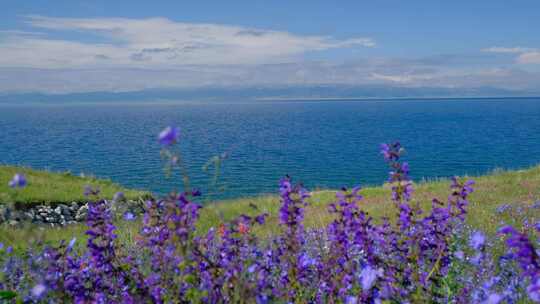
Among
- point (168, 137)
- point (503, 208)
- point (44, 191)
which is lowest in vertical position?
point (44, 191)

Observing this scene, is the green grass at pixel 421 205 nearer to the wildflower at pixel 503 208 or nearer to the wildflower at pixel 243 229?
the wildflower at pixel 503 208

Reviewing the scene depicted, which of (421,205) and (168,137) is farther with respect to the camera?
(421,205)

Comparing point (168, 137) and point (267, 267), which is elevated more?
point (168, 137)

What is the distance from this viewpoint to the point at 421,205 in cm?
1788

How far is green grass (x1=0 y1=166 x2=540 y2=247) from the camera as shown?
41.6 feet

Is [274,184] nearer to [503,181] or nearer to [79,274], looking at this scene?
[503,181]

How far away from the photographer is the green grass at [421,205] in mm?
12672

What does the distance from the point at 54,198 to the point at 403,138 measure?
292 feet

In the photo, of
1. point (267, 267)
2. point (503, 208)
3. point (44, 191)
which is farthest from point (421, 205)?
point (267, 267)

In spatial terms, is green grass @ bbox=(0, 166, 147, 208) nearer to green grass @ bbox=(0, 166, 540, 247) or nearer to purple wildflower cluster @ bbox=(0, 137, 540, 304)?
green grass @ bbox=(0, 166, 540, 247)

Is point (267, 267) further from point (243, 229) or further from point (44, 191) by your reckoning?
point (44, 191)

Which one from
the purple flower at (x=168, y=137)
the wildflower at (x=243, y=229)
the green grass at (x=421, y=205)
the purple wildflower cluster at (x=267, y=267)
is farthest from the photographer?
the green grass at (x=421, y=205)

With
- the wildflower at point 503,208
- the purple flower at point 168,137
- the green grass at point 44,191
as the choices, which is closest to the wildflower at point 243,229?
the purple flower at point 168,137

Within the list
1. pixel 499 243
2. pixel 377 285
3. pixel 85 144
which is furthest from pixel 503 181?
pixel 85 144
